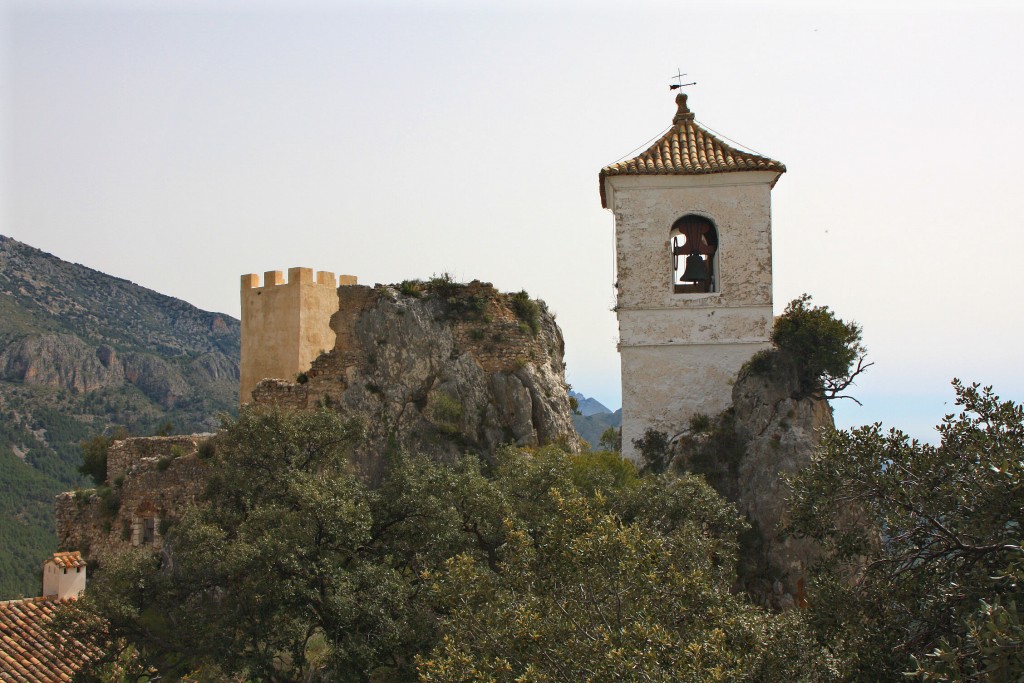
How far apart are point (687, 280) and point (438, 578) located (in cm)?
1047

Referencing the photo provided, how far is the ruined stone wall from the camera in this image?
27484 mm

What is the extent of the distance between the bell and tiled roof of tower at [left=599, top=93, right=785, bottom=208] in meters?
1.68

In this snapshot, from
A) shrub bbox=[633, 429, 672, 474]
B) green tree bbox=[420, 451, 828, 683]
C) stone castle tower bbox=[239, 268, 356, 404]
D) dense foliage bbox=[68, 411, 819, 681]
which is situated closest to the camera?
green tree bbox=[420, 451, 828, 683]

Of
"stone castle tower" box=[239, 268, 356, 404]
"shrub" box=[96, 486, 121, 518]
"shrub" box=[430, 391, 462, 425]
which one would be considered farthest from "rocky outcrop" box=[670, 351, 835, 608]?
"shrub" box=[96, 486, 121, 518]

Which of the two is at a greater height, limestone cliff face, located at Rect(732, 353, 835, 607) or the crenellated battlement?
the crenellated battlement

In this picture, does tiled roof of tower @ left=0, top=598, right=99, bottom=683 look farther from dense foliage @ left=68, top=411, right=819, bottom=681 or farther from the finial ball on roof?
the finial ball on roof

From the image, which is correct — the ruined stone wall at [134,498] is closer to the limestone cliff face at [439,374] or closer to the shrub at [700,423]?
the limestone cliff face at [439,374]

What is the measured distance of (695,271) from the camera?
79.5ft

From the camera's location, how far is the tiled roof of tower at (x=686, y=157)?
24.2 metres

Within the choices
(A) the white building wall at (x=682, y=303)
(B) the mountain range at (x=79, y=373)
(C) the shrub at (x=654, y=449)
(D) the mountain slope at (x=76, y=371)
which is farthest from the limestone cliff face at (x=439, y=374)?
(D) the mountain slope at (x=76, y=371)

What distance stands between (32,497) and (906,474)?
4692 centimetres

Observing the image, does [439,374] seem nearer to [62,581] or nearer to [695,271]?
[695,271]

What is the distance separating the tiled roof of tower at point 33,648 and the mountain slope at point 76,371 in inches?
1138

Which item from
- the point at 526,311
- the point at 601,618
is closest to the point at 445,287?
the point at 526,311
